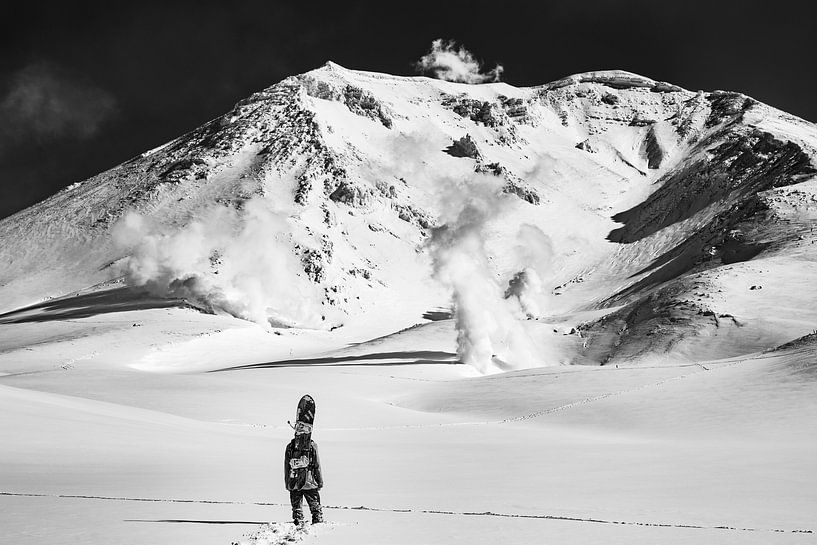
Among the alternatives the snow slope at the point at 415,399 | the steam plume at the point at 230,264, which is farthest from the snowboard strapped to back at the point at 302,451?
the steam plume at the point at 230,264

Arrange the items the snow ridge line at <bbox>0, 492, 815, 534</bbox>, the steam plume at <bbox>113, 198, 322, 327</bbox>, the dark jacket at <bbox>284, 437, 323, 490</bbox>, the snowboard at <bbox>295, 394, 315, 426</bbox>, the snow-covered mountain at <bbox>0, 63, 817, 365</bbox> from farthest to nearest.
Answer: the steam plume at <bbox>113, 198, 322, 327</bbox> → the snow-covered mountain at <bbox>0, 63, 817, 365</bbox> → the snowboard at <bbox>295, 394, 315, 426</bbox> → the dark jacket at <bbox>284, 437, 323, 490</bbox> → the snow ridge line at <bbox>0, 492, 815, 534</bbox>

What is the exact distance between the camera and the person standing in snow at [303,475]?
1152 cm

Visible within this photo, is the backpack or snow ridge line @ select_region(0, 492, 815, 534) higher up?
the backpack

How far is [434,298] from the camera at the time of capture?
173 meters

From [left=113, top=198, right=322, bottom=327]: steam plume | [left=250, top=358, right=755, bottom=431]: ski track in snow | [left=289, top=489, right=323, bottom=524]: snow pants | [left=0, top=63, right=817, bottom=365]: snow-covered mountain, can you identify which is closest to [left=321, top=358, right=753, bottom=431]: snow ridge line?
[left=250, top=358, right=755, bottom=431]: ski track in snow

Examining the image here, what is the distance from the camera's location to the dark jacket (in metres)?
11.6

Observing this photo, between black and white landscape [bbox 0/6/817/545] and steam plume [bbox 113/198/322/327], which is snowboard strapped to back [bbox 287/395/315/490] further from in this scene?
steam plume [bbox 113/198/322/327]

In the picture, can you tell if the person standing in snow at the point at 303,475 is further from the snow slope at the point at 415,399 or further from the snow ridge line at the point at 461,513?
the snow ridge line at the point at 461,513

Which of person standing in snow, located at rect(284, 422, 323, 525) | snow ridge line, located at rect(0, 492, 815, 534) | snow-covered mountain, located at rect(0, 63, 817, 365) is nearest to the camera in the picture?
snow ridge line, located at rect(0, 492, 815, 534)

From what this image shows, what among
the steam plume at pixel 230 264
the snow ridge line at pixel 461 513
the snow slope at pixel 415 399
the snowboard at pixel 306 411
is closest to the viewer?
the snow ridge line at pixel 461 513

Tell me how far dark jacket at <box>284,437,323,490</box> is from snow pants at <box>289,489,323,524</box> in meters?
0.10

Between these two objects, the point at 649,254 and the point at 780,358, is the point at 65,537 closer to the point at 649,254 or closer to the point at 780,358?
the point at 780,358

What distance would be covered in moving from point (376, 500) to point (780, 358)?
36.0 m

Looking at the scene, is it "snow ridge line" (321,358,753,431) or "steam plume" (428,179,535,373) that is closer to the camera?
"snow ridge line" (321,358,753,431)
